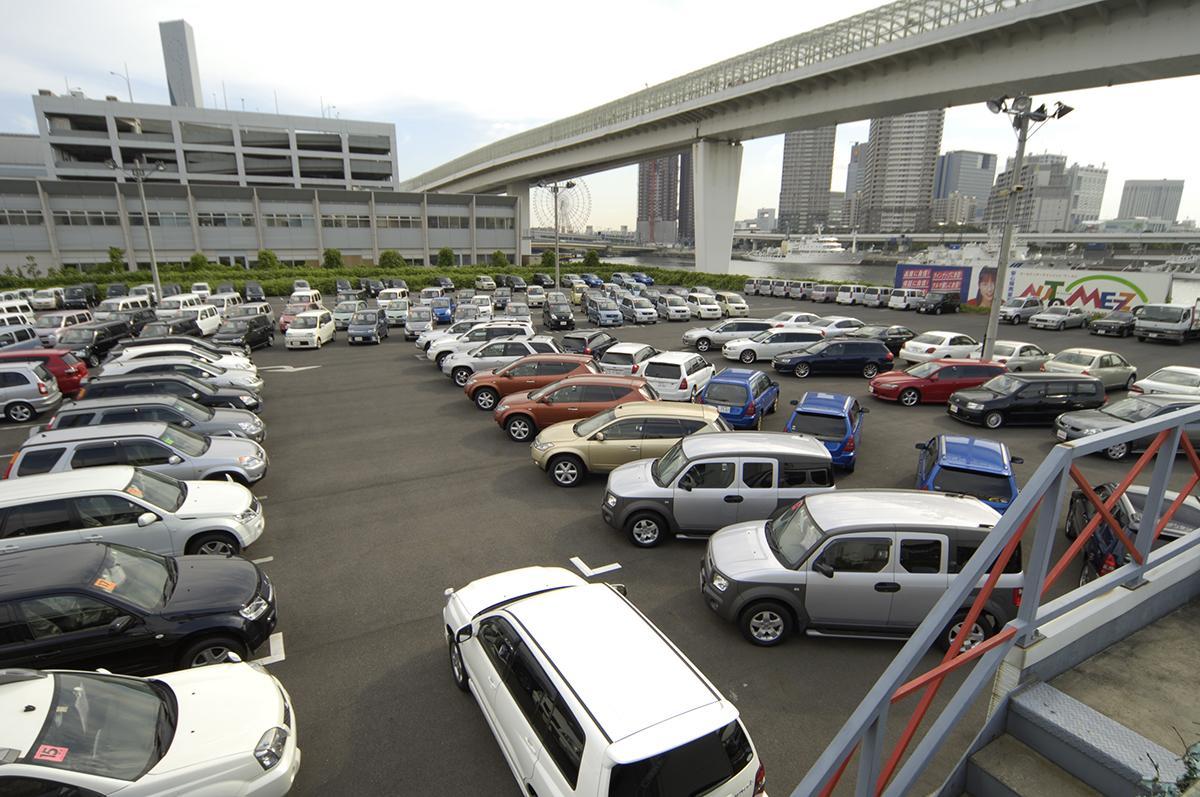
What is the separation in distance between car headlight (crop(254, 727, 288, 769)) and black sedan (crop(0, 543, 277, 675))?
1.93m

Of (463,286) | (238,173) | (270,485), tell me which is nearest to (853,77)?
(463,286)

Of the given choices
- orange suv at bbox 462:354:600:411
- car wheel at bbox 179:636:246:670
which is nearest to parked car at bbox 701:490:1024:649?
car wheel at bbox 179:636:246:670

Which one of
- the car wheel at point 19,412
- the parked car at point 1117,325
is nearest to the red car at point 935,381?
the parked car at point 1117,325

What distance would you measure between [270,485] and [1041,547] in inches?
504

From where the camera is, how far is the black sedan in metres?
5.85

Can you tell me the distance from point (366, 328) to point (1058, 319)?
3689 cm

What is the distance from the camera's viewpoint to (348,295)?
46.1 metres

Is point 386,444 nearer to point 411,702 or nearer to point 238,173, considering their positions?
point 411,702

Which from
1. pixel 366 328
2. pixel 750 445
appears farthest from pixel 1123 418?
pixel 366 328

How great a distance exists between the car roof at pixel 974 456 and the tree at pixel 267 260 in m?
61.4

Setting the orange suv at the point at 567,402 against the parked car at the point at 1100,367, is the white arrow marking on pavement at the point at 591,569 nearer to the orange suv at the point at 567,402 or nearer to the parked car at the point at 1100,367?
the orange suv at the point at 567,402

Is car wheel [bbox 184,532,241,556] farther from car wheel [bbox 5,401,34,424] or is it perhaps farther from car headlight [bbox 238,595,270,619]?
car wheel [bbox 5,401,34,424]

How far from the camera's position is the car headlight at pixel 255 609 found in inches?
261

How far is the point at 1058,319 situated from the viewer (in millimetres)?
33719
